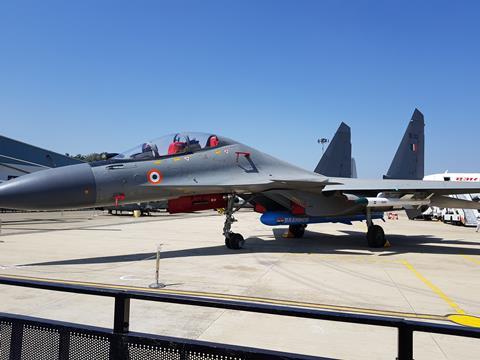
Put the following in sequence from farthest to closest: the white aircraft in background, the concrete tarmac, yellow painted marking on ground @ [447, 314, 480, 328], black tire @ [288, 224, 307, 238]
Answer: the white aircraft in background, black tire @ [288, 224, 307, 238], yellow painted marking on ground @ [447, 314, 480, 328], the concrete tarmac

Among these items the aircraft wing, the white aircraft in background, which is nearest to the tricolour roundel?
the aircraft wing

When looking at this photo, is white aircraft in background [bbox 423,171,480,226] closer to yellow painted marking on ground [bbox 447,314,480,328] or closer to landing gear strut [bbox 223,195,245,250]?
landing gear strut [bbox 223,195,245,250]

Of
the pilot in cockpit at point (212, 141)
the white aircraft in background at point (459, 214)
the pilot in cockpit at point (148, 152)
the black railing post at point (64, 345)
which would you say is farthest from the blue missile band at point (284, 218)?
the white aircraft in background at point (459, 214)

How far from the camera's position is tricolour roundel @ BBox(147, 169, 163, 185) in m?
9.46

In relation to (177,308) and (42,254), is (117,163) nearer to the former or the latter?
(42,254)

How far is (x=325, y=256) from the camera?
10352mm

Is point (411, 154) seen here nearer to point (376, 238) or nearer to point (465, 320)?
point (376, 238)

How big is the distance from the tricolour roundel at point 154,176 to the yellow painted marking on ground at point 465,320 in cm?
702

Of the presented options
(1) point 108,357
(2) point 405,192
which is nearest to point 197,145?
(2) point 405,192

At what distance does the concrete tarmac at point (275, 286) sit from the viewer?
412 centimetres

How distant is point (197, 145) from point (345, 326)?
717 cm

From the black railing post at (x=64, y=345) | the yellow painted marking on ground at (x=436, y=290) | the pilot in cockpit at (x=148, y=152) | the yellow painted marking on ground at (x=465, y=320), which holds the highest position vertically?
the pilot in cockpit at (x=148, y=152)

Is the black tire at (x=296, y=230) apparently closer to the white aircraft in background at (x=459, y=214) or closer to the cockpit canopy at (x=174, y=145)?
the cockpit canopy at (x=174, y=145)

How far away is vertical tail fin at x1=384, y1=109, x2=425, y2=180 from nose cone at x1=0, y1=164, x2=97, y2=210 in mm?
12910
